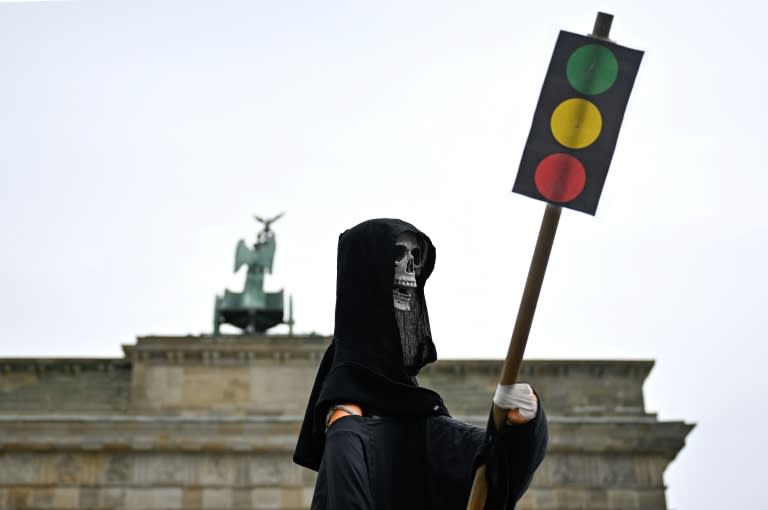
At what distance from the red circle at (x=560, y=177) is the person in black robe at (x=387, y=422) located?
1.94ft

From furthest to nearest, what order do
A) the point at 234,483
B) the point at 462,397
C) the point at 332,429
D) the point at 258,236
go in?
the point at 258,236, the point at 462,397, the point at 234,483, the point at 332,429

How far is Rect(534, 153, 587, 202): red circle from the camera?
3529mm

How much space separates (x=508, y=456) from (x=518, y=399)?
0.65 ft

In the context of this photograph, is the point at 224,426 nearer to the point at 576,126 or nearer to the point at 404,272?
the point at 404,272

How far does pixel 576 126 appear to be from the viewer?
11.7 feet

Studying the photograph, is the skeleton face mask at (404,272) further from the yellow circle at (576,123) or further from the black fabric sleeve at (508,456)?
the yellow circle at (576,123)

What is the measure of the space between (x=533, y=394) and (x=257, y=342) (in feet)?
80.8

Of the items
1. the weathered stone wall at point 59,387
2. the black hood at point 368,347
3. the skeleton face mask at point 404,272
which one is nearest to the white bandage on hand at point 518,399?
the black hood at point 368,347

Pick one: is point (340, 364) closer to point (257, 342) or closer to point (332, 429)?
point (332, 429)

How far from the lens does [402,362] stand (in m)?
4.00

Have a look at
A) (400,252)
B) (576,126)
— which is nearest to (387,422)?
(400,252)

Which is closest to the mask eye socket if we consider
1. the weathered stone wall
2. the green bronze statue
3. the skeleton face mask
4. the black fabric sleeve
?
the skeleton face mask

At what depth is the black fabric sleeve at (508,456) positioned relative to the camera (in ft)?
12.0

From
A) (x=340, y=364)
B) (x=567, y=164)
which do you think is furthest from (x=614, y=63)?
(x=340, y=364)
